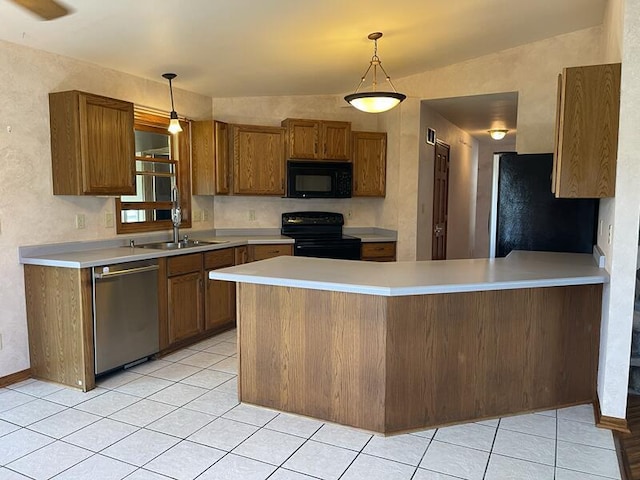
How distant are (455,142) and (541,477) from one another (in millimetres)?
5470

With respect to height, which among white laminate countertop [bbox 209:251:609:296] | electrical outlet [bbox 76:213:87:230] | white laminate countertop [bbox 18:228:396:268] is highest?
electrical outlet [bbox 76:213:87:230]

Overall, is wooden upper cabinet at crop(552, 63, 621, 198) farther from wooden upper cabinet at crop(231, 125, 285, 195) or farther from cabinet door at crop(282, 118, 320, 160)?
wooden upper cabinet at crop(231, 125, 285, 195)

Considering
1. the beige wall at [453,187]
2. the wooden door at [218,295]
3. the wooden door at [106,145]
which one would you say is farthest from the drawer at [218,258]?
the beige wall at [453,187]

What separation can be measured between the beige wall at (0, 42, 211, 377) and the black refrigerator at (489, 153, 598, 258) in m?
3.47

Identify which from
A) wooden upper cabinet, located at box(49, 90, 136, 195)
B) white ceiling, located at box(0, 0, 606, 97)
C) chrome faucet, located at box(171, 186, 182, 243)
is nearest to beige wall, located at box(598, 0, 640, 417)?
white ceiling, located at box(0, 0, 606, 97)

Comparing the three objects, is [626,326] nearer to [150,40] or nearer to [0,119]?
[150,40]

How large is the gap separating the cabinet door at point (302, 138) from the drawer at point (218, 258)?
134cm

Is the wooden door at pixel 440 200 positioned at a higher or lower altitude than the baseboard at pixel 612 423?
higher

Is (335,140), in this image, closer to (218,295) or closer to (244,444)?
(218,295)

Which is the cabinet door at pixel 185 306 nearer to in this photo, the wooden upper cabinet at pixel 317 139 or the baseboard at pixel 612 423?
the wooden upper cabinet at pixel 317 139

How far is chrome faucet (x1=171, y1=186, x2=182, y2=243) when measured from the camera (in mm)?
4464

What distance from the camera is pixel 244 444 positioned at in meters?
2.44

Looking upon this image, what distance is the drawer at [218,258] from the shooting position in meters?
4.28

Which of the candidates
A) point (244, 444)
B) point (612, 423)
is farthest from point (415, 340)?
point (612, 423)
